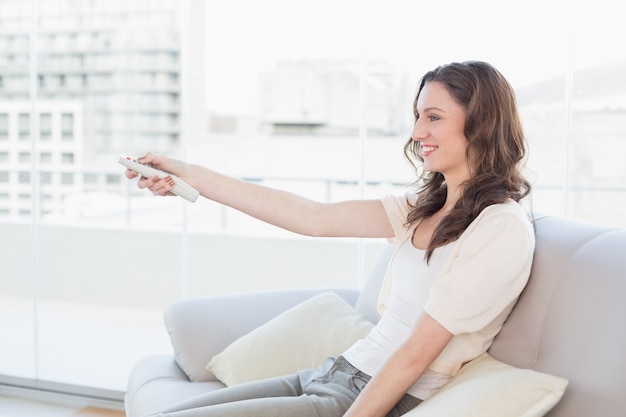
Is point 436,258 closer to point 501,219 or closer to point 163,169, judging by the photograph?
point 501,219

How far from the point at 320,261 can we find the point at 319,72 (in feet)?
8.62

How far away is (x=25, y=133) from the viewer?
398 cm

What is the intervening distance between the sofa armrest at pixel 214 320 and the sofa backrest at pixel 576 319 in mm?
1049

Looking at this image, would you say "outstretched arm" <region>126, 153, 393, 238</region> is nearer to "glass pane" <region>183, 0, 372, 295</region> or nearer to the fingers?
the fingers

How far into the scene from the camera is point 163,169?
1.80 meters

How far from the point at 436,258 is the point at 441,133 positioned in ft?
0.88

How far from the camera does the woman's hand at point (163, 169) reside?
1717mm

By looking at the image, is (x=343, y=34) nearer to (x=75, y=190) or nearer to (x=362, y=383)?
(x=75, y=190)

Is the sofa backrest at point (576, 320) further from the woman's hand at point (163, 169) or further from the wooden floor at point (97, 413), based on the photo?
the wooden floor at point (97, 413)

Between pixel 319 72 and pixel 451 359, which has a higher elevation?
pixel 319 72

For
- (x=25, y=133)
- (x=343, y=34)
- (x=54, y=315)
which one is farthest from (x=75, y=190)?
(x=343, y=34)

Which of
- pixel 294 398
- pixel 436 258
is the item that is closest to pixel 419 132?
pixel 436 258

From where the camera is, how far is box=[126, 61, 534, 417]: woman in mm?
1461

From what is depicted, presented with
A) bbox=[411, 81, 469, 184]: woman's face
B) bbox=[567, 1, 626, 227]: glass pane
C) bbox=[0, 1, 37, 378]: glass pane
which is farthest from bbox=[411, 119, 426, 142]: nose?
bbox=[567, 1, 626, 227]: glass pane
